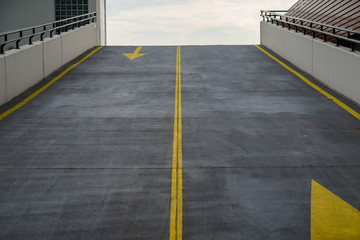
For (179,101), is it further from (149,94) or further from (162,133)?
(162,133)

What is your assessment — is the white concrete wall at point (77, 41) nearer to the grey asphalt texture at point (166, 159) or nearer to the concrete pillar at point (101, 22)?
the grey asphalt texture at point (166, 159)

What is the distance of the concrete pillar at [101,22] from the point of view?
45.7m

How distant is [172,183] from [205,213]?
1.29 m

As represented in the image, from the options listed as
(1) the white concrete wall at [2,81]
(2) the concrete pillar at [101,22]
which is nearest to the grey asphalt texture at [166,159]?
(1) the white concrete wall at [2,81]

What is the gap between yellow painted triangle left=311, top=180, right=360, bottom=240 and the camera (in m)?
6.53

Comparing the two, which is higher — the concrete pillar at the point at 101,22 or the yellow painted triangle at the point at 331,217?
the concrete pillar at the point at 101,22

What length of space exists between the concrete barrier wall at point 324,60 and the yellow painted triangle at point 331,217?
692 centimetres

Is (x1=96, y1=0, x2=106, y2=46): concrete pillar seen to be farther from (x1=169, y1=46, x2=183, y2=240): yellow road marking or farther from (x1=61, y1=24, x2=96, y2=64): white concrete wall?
(x1=169, y1=46, x2=183, y2=240): yellow road marking

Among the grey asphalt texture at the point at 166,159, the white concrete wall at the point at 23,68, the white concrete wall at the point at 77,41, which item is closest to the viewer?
the grey asphalt texture at the point at 166,159

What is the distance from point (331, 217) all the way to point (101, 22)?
4287 centimetres

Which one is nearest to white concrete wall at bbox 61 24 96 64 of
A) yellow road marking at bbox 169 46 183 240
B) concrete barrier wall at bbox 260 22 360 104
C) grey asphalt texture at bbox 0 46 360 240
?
grey asphalt texture at bbox 0 46 360 240

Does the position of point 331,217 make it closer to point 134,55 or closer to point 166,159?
point 166,159

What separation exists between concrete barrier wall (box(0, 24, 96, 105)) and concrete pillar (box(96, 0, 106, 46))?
70.7ft

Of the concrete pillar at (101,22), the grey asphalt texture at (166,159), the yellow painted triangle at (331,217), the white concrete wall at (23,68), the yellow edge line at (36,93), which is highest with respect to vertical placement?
the concrete pillar at (101,22)
